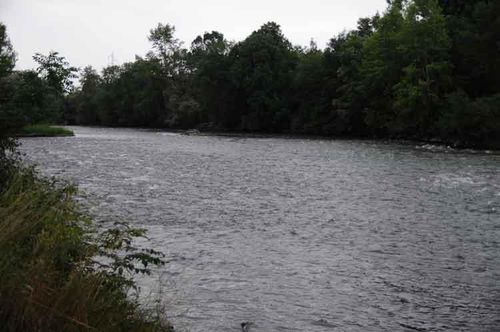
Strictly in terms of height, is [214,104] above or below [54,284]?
above

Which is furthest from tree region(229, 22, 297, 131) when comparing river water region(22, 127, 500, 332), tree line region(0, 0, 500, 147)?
river water region(22, 127, 500, 332)

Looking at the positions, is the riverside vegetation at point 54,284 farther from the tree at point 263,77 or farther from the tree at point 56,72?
the tree at point 263,77

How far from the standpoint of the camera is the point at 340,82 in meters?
82.8

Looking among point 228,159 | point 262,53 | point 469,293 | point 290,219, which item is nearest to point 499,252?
point 469,293

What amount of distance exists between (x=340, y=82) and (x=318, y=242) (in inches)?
2786

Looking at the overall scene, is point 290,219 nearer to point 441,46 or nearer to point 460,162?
point 460,162

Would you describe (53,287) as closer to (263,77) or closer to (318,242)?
(318,242)

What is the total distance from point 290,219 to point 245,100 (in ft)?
276

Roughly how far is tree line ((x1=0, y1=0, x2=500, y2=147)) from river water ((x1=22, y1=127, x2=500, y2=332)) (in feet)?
20.4

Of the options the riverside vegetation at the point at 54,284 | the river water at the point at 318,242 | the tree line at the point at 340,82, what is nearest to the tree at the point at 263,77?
the tree line at the point at 340,82

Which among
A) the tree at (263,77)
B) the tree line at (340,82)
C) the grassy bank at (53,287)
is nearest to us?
the grassy bank at (53,287)

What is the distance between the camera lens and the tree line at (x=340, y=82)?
172 feet

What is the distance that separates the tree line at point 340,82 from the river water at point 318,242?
20.4 feet

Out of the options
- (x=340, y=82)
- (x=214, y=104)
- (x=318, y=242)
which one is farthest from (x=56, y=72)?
(x=214, y=104)
